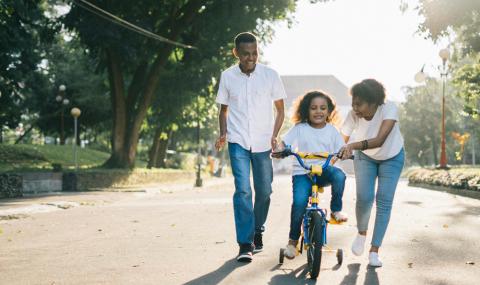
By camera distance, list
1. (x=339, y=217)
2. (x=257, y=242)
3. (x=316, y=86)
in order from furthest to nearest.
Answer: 1. (x=316, y=86)
2. (x=257, y=242)
3. (x=339, y=217)

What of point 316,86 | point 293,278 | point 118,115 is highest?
point 316,86

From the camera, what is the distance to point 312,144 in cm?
616

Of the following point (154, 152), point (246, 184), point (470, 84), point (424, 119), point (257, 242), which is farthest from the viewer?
point (424, 119)

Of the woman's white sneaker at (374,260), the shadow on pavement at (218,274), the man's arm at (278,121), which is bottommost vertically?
the shadow on pavement at (218,274)

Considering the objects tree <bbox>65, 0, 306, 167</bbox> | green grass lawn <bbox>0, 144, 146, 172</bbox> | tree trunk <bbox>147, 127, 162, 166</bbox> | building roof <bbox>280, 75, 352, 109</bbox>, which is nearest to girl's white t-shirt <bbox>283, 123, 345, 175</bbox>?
tree <bbox>65, 0, 306, 167</bbox>

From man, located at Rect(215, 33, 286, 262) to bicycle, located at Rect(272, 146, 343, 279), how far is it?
0.82 meters

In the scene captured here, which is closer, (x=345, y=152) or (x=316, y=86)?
(x=345, y=152)

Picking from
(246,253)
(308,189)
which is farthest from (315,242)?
(246,253)

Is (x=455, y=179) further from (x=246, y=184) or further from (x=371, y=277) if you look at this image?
(x=371, y=277)

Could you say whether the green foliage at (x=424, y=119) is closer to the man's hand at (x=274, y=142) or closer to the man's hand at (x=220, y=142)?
the man's hand at (x=274, y=142)

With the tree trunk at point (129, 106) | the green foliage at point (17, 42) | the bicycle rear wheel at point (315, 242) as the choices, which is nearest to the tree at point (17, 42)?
the green foliage at point (17, 42)

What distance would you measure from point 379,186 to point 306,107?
3.34ft

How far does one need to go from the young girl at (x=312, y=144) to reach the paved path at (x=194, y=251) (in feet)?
1.54

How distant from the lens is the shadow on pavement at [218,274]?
5502mm
